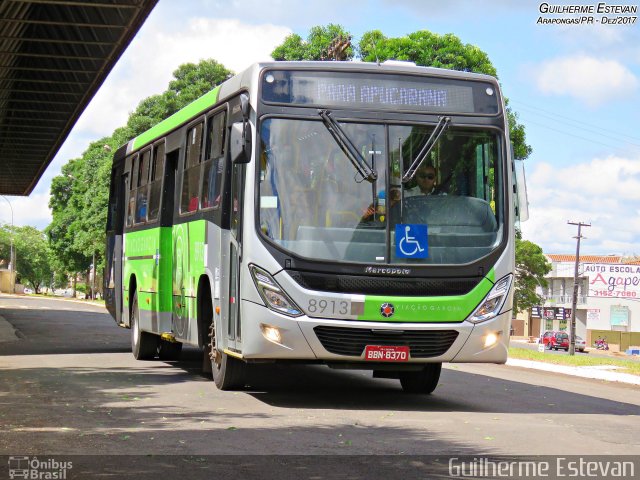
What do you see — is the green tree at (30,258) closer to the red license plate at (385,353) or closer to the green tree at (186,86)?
the green tree at (186,86)

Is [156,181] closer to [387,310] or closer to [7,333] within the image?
[387,310]

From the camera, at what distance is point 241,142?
460 inches

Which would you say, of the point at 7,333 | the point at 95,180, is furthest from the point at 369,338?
the point at 95,180

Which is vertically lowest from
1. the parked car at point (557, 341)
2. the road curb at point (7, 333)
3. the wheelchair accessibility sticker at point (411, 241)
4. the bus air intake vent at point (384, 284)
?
the parked car at point (557, 341)

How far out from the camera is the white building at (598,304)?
300 ft

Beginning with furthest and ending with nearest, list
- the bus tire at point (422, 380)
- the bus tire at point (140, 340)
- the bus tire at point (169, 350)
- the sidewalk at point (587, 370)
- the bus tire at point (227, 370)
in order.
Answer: the sidewalk at point (587, 370) < the bus tire at point (169, 350) < the bus tire at point (140, 340) < the bus tire at point (422, 380) < the bus tire at point (227, 370)

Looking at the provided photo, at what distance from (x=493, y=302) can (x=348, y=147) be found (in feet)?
7.37

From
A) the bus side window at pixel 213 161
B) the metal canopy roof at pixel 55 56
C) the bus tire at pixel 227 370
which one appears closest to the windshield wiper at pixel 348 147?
the bus side window at pixel 213 161

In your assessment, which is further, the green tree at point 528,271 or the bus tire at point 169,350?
the green tree at point 528,271

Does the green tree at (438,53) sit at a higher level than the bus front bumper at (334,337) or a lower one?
higher

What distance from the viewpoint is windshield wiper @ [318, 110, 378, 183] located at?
38.7 ft

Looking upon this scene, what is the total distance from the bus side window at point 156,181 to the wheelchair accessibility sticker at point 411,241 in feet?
19.0

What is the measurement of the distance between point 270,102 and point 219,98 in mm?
1894

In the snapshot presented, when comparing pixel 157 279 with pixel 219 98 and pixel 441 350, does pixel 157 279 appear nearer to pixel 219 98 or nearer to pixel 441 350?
pixel 219 98
